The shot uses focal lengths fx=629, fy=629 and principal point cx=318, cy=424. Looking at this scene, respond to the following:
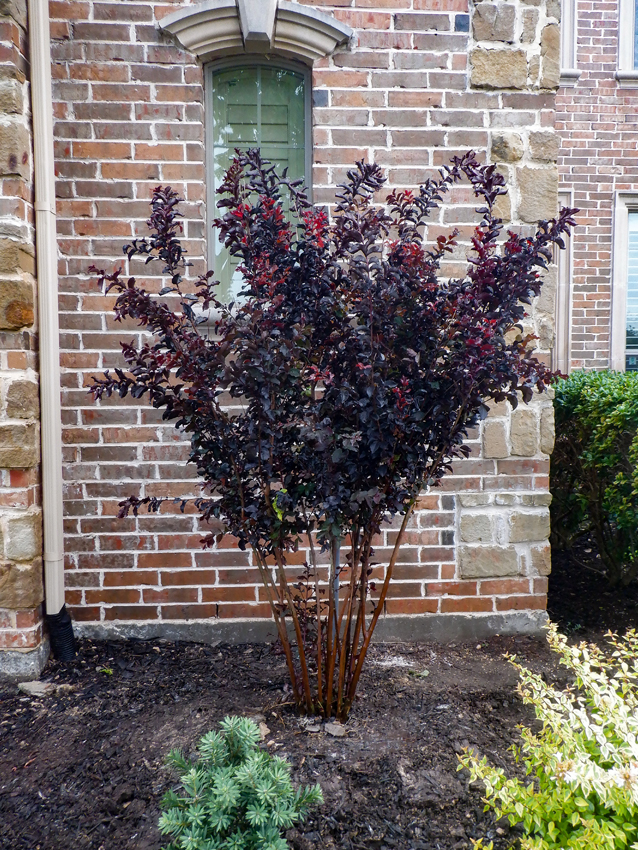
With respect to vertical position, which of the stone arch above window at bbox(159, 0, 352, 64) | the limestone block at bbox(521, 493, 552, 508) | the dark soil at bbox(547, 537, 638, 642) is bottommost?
the dark soil at bbox(547, 537, 638, 642)

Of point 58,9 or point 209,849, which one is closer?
point 209,849

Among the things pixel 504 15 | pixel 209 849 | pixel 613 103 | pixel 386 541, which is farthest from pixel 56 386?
pixel 613 103

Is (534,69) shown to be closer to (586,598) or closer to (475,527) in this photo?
(475,527)

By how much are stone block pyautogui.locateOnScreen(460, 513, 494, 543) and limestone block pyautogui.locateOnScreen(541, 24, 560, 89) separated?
219 centimetres

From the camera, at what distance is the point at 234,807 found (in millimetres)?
1573

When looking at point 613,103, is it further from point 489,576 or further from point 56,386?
point 56,386

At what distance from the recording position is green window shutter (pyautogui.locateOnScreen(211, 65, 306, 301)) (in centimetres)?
326

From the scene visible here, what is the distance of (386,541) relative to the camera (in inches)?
126

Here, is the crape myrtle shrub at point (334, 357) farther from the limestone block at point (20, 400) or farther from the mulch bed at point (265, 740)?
the limestone block at point (20, 400)

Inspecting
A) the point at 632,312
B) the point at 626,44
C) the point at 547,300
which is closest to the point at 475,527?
the point at 547,300

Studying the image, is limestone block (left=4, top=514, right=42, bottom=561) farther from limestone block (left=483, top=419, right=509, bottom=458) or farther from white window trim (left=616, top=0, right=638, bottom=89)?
white window trim (left=616, top=0, right=638, bottom=89)

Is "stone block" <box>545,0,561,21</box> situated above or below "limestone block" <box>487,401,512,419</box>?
above

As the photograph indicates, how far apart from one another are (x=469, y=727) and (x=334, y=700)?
1.73ft

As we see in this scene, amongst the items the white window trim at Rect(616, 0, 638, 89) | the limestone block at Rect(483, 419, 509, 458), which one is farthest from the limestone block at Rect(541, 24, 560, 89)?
the white window trim at Rect(616, 0, 638, 89)
